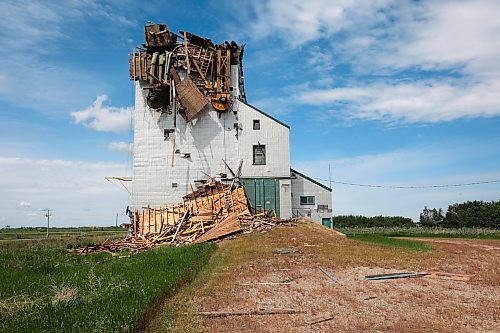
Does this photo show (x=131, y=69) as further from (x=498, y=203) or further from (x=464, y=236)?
(x=498, y=203)

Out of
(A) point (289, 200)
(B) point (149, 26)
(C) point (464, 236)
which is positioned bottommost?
(C) point (464, 236)

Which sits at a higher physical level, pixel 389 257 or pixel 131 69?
pixel 131 69

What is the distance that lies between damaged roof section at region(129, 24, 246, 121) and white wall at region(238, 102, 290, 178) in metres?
2.05

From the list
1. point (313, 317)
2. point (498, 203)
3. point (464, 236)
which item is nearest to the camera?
point (313, 317)

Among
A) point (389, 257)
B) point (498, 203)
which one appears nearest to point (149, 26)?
point (389, 257)

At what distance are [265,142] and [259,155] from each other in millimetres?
1222

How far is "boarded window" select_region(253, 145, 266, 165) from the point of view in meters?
35.5

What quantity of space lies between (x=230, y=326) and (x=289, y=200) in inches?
1012

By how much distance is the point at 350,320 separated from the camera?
389 inches

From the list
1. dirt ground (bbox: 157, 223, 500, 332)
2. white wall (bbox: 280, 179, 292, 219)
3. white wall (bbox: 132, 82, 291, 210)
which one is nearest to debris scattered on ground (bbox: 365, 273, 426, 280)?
dirt ground (bbox: 157, 223, 500, 332)

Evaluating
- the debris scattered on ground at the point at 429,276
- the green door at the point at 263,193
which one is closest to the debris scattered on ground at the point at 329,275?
the debris scattered on ground at the point at 429,276

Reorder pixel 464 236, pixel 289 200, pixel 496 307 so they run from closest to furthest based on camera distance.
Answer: pixel 496 307 → pixel 289 200 → pixel 464 236

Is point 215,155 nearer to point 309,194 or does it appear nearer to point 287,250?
point 309,194

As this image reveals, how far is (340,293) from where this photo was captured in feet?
41.5
